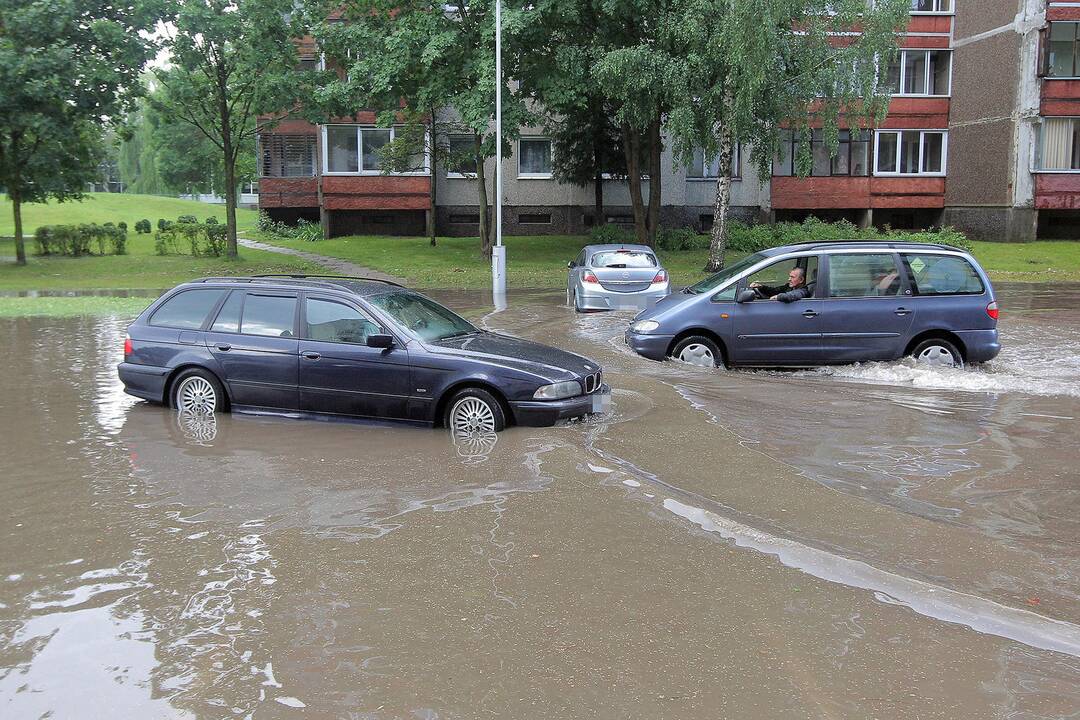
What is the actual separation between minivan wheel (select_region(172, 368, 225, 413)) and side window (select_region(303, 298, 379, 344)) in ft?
3.88

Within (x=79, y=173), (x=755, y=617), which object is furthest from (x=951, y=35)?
(x=755, y=617)

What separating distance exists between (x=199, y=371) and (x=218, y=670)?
5.94 m

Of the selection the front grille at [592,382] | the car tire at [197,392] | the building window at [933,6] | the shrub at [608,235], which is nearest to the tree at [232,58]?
the shrub at [608,235]

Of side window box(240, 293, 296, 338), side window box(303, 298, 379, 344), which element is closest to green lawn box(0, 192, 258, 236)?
side window box(240, 293, 296, 338)

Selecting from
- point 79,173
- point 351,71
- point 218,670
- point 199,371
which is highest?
point 351,71

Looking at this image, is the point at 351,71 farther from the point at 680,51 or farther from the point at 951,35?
the point at 951,35

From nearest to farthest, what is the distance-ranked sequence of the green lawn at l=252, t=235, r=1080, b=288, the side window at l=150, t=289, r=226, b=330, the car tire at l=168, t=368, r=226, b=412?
the car tire at l=168, t=368, r=226, b=412 → the side window at l=150, t=289, r=226, b=330 → the green lawn at l=252, t=235, r=1080, b=288

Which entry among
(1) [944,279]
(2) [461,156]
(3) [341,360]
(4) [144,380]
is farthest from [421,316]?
(2) [461,156]

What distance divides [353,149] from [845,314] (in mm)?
31955

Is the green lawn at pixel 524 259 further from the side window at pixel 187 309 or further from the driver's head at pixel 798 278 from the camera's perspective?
the side window at pixel 187 309

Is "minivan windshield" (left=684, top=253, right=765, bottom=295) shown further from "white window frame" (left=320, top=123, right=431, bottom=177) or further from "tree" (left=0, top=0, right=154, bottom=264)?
"white window frame" (left=320, top=123, right=431, bottom=177)

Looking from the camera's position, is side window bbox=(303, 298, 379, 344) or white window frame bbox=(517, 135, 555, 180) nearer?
side window bbox=(303, 298, 379, 344)

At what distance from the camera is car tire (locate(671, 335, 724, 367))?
12.4 m

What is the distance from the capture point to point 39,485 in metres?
7.38
